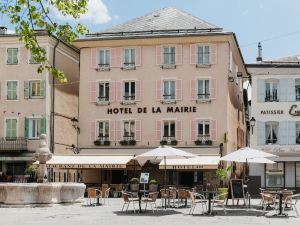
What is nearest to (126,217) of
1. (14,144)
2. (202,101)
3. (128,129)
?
(202,101)

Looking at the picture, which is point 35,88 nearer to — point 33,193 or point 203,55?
point 203,55

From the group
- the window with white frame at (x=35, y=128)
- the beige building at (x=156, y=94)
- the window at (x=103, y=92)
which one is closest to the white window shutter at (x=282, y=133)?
the beige building at (x=156, y=94)

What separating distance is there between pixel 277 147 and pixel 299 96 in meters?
3.21

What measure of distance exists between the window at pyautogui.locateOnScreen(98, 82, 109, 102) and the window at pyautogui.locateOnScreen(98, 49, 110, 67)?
3.83 ft

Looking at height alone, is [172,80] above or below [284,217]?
above

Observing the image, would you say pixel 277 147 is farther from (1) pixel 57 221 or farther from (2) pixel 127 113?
(1) pixel 57 221

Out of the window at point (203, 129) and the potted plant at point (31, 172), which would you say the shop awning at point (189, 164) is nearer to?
the window at point (203, 129)

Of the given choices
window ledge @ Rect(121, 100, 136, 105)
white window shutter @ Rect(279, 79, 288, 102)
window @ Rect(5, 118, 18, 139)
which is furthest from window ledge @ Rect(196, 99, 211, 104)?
window @ Rect(5, 118, 18, 139)

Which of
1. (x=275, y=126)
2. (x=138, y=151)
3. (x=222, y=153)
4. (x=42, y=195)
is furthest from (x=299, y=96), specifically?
(x=42, y=195)

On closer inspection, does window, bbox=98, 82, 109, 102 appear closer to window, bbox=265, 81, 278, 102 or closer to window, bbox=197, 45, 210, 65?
window, bbox=197, 45, 210, 65

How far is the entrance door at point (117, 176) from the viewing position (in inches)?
1633

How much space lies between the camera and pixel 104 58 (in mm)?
42656

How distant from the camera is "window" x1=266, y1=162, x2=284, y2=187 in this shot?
38.6 meters

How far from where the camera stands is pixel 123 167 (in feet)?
123
